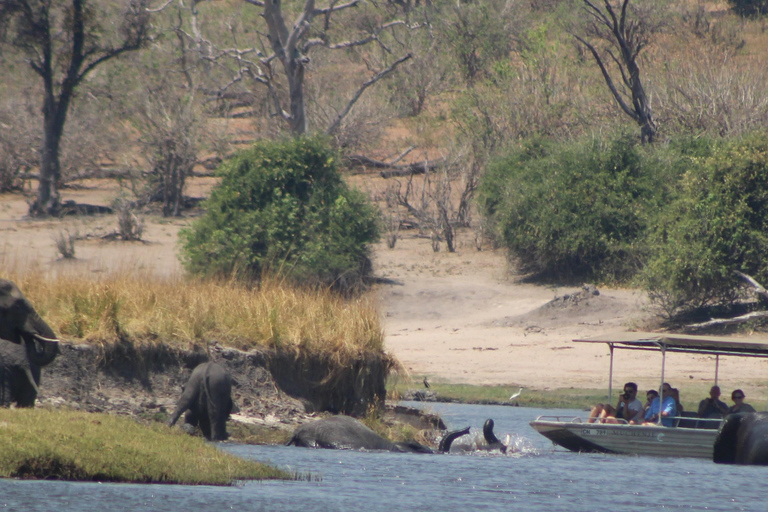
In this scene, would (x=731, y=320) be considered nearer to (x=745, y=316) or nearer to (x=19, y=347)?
(x=745, y=316)

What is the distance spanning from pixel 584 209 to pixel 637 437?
13398 mm

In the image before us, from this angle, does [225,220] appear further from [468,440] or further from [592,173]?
[468,440]

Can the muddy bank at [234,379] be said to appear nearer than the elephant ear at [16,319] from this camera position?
No

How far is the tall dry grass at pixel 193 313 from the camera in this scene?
44.1 feet

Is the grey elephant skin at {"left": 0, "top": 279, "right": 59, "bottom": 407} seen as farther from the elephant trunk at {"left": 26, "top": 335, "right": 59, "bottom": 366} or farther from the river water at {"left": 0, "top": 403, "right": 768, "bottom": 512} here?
the river water at {"left": 0, "top": 403, "right": 768, "bottom": 512}

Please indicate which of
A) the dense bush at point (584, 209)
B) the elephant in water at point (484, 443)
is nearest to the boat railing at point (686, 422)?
the elephant in water at point (484, 443)

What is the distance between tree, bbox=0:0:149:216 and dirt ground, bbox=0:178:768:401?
5.39 ft

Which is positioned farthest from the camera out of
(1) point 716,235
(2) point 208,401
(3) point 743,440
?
(1) point 716,235

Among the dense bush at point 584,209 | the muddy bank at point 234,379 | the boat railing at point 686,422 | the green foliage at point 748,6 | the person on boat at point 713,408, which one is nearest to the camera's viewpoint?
the muddy bank at point 234,379

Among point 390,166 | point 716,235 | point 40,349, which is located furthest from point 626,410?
point 390,166

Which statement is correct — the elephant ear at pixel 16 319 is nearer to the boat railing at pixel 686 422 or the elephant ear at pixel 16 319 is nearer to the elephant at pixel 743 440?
the boat railing at pixel 686 422

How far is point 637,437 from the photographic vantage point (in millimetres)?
15023

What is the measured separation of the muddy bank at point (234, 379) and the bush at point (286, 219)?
10.0 m

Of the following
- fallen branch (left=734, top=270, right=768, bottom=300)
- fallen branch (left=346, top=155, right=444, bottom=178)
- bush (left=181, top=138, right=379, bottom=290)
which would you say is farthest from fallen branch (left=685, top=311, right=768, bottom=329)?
fallen branch (left=346, top=155, right=444, bottom=178)
